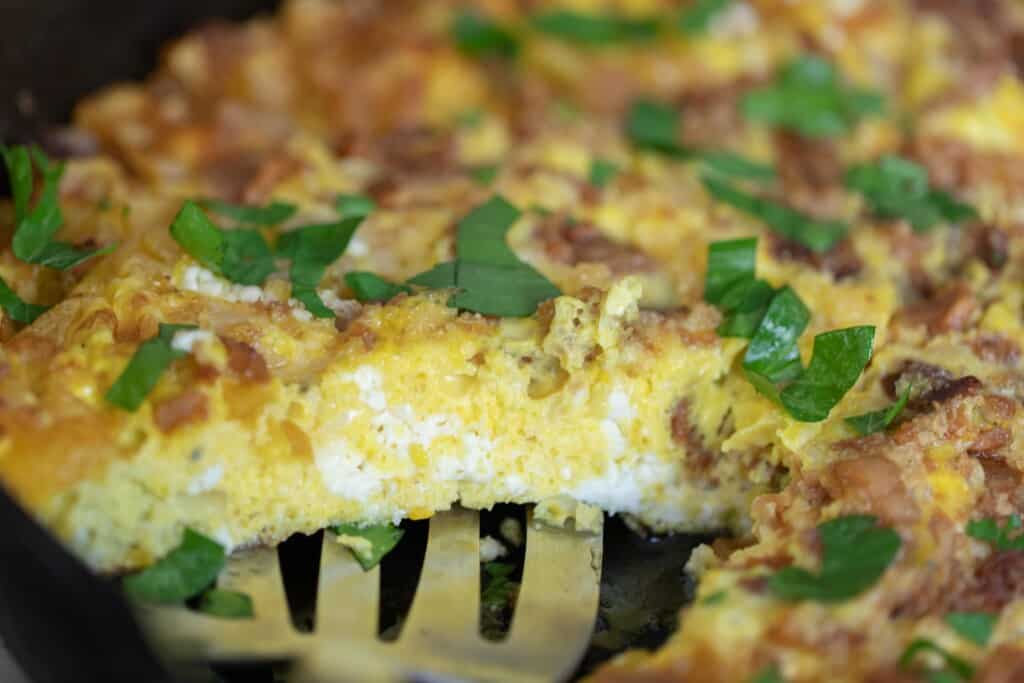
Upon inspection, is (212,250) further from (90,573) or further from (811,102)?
(811,102)

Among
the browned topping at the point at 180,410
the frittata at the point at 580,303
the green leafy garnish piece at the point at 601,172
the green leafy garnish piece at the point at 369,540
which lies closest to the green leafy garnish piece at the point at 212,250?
the frittata at the point at 580,303

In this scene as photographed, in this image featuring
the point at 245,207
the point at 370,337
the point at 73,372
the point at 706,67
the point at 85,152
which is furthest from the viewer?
the point at 706,67

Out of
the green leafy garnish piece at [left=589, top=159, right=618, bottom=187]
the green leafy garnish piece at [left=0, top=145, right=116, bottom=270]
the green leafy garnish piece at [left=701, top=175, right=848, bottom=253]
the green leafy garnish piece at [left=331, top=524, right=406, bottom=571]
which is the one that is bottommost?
the green leafy garnish piece at [left=331, top=524, right=406, bottom=571]

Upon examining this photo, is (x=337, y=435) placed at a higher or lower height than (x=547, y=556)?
higher

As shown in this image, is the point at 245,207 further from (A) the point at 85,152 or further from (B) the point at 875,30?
(B) the point at 875,30

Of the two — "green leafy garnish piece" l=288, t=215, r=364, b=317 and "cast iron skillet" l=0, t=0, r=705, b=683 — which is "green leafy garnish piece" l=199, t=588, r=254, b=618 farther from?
"green leafy garnish piece" l=288, t=215, r=364, b=317

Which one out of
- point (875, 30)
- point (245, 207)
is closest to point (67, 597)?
point (245, 207)

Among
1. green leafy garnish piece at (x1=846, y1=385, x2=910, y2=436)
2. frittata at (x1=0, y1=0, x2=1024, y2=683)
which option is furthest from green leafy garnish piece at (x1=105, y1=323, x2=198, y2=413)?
green leafy garnish piece at (x1=846, y1=385, x2=910, y2=436)

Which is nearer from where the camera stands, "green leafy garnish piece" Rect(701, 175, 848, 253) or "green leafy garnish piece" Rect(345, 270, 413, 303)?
"green leafy garnish piece" Rect(345, 270, 413, 303)
